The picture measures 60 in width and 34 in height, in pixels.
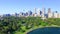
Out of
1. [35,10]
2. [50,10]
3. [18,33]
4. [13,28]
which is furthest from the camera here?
[35,10]

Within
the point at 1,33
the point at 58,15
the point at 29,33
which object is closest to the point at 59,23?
the point at 29,33

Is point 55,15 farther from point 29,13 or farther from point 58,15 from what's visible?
point 29,13

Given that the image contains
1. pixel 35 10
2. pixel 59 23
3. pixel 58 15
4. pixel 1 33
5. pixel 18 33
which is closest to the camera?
pixel 1 33

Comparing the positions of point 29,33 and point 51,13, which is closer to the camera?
point 29,33

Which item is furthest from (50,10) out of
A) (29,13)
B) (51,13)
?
(29,13)

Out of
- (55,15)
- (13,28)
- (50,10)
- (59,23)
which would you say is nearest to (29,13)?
(50,10)

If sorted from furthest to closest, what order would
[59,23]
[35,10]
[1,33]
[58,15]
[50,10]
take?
[35,10], [50,10], [58,15], [59,23], [1,33]

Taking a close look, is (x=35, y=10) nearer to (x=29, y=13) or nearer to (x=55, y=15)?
(x=29, y=13)

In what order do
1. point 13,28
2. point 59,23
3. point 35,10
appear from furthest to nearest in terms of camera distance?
point 35,10 → point 59,23 → point 13,28

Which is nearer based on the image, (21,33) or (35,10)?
(21,33)
